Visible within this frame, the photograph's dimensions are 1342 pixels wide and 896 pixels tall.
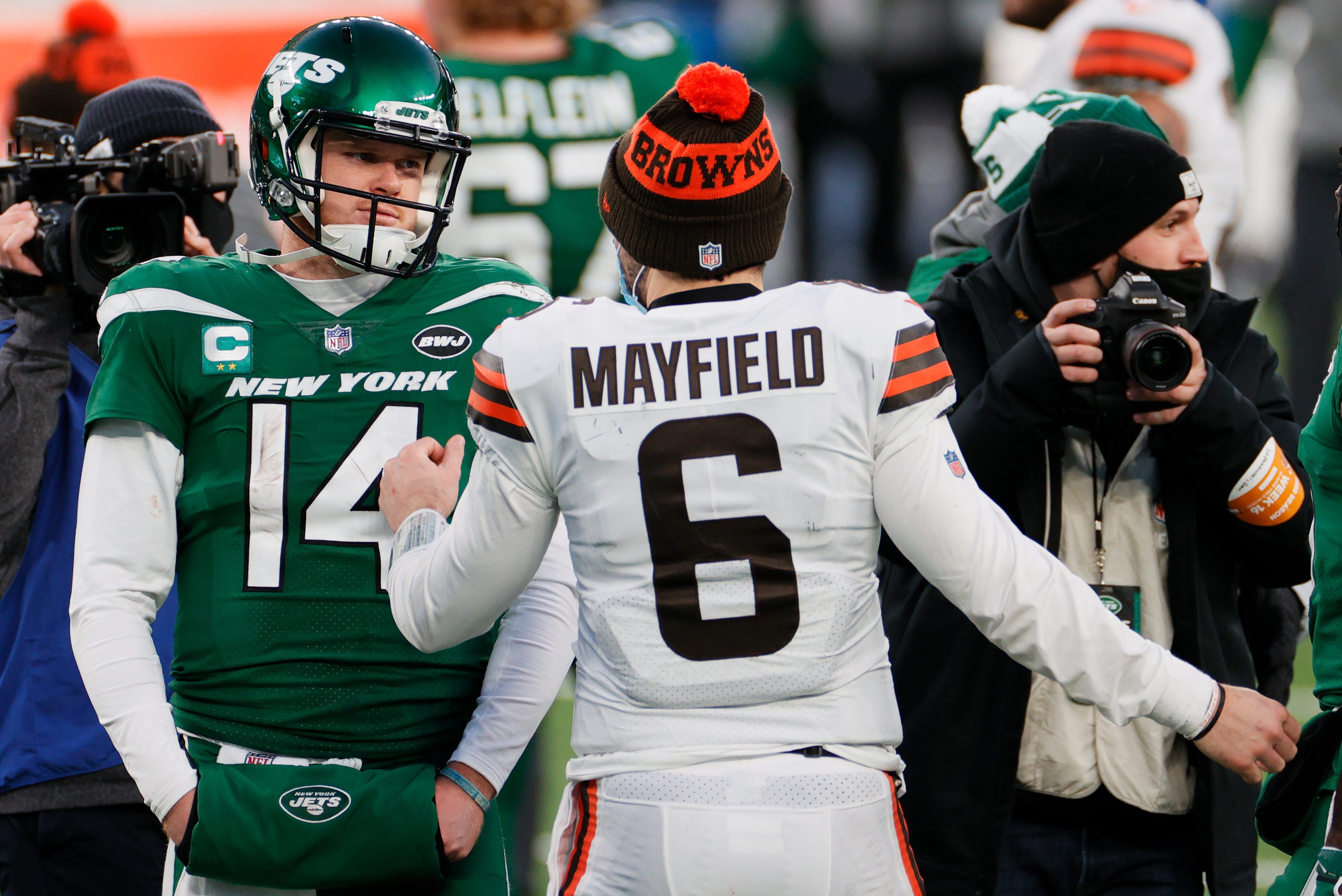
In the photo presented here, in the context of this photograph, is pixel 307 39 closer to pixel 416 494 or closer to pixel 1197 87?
pixel 416 494

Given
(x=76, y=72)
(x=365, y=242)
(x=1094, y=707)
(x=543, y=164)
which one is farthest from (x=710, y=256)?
(x=76, y=72)

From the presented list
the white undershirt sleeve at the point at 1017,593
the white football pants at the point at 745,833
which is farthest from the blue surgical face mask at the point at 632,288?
the white football pants at the point at 745,833

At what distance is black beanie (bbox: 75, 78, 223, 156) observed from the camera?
3645 mm

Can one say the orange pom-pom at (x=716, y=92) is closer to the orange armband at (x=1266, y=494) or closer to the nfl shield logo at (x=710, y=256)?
the nfl shield logo at (x=710, y=256)

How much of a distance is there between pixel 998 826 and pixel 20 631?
70.9 inches

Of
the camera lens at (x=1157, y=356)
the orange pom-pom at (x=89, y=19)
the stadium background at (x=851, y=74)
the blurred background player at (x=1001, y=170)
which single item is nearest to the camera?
the camera lens at (x=1157, y=356)

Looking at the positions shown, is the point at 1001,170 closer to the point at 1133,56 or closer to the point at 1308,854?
the point at 1308,854

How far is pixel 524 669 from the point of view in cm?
254

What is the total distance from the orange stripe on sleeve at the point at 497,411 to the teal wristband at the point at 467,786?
2.00 ft

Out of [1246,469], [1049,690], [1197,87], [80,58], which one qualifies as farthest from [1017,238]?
[80,58]

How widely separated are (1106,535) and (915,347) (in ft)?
2.73

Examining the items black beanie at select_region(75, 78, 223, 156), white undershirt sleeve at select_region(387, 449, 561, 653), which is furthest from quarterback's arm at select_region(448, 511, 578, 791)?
black beanie at select_region(75, 78, 223, 156)

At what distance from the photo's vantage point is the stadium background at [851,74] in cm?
913

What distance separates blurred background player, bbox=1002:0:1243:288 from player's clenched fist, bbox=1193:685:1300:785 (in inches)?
131
